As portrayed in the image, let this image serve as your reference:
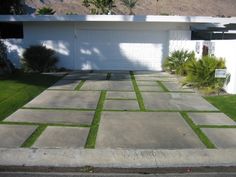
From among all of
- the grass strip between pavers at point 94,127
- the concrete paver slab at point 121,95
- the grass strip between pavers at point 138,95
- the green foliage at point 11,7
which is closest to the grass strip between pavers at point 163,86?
the grass strip between pavers at point 138,95

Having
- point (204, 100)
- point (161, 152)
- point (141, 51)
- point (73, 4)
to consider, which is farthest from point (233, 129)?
point (73, 4)

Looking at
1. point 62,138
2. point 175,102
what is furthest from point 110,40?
point 62,138

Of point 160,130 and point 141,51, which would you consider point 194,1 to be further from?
point 160,130

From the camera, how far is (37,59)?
17453 mm

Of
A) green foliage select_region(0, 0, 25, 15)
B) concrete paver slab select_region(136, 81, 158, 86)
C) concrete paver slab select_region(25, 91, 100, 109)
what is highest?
green foliage select_region(0, 0, 25, 15)

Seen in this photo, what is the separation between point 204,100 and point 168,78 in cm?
504

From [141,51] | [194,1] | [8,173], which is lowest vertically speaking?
[8,173]

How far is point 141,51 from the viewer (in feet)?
62.2

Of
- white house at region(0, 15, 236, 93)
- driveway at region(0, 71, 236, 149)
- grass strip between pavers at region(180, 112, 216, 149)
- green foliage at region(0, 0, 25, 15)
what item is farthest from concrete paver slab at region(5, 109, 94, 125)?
green foliage at region(0, 0, 25, 15)

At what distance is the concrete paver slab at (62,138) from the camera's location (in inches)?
262

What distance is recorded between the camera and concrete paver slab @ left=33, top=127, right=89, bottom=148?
262 inches

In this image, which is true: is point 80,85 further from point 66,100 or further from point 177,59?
point 177,59

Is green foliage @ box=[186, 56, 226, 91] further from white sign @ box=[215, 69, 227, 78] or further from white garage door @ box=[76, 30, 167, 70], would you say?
→ white garage door @ box=[76, 30, 167, 70]

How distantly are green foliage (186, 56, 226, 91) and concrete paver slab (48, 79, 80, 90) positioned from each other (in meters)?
4.23
